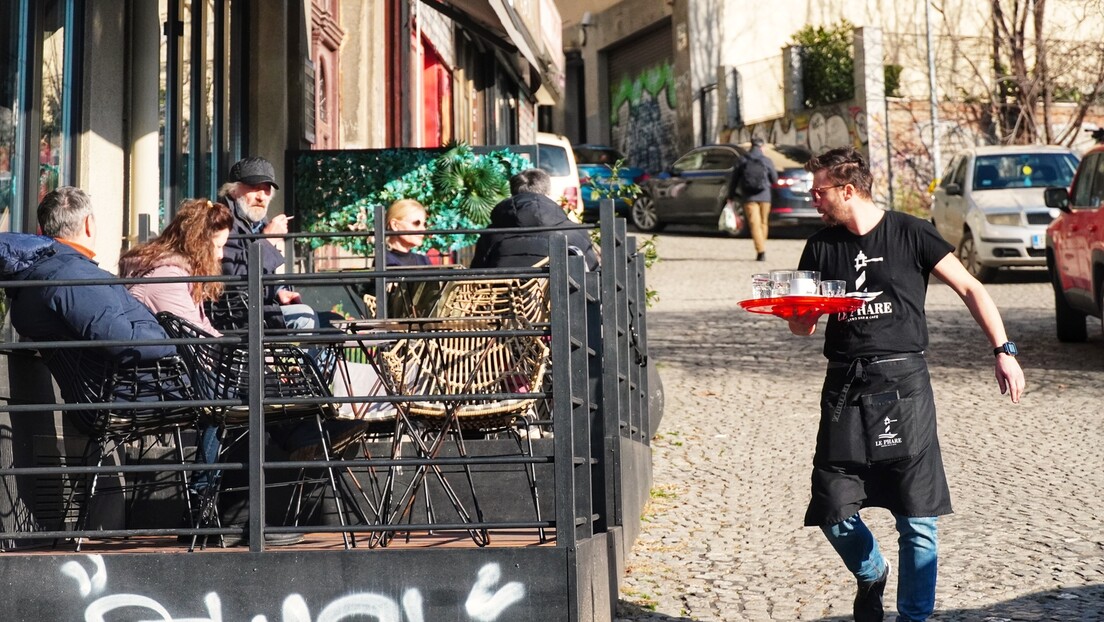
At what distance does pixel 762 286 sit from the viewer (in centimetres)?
518

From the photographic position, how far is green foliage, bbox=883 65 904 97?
97.3 ft

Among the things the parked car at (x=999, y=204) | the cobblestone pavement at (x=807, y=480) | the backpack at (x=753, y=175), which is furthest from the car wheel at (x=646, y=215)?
the cobblestone pavement at (x=807, y=480)

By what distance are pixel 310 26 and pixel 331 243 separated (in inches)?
80.8

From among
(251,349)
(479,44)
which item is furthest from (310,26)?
(479,44)

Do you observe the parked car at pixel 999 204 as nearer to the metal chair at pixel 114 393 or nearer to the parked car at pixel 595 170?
the parked car at pixel 595 170

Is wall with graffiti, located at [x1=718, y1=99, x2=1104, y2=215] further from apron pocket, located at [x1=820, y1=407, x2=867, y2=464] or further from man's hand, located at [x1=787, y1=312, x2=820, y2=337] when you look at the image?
apron pocket, located at [x1=820, y1=407, x2=867, y2=464]

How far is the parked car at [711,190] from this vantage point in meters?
24.6

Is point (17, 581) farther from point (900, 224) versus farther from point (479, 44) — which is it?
point (479, 44)

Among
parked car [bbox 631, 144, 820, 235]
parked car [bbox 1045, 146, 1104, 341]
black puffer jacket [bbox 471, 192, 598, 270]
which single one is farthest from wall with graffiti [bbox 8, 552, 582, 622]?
parked car [bbox 631, 144, 820, 235]

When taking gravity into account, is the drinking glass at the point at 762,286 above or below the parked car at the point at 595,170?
below

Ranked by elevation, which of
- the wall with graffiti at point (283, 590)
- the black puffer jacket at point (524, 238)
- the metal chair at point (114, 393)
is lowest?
the wall with graffiti at point (283, 590)

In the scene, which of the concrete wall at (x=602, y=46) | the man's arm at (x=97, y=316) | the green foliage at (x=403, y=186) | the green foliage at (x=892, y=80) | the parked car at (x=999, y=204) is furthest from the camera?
the concrete wall at (x=602, y=46)

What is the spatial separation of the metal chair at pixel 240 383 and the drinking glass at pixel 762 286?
5.01ft

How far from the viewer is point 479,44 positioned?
21.4 m
